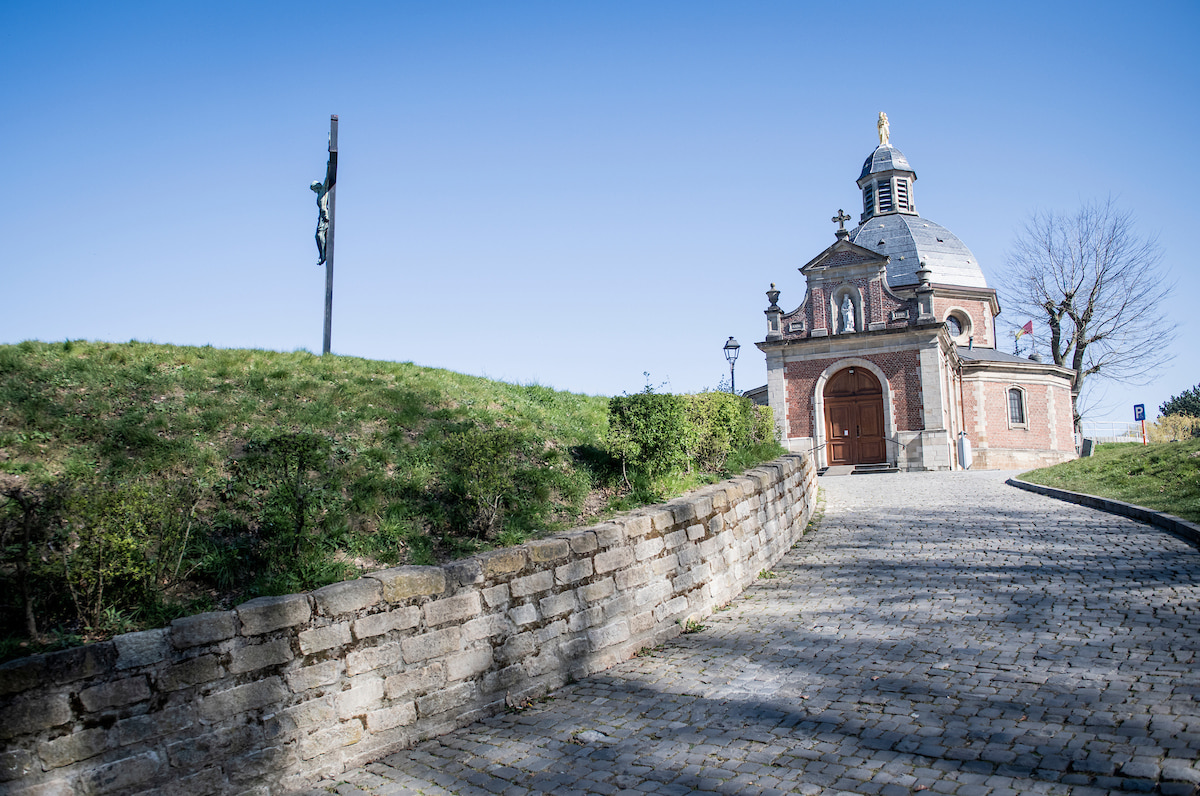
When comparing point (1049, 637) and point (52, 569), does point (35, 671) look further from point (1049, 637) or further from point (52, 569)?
point (1049, 637)

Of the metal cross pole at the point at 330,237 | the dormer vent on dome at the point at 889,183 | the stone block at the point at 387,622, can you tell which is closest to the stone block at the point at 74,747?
the stone block at the point at 387,622

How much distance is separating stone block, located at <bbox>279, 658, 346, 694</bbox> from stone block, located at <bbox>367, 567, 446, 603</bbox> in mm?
457

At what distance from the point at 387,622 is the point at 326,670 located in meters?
0.42

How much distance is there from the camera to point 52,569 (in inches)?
152

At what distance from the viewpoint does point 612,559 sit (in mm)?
5949

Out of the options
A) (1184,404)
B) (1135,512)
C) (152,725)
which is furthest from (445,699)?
(1184,404)

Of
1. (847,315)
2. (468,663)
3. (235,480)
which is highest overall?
(847,315)

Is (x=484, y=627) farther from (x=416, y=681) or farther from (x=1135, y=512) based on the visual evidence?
(x=1135, y=512)

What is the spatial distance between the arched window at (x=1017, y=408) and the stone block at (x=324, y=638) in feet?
112

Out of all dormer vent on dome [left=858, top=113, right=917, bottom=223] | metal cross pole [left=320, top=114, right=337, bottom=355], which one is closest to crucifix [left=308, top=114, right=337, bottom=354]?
metal cross pole [left=320, top=114, right=337, bottom=355]

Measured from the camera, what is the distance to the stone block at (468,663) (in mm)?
4672

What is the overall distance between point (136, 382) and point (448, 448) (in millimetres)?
3264

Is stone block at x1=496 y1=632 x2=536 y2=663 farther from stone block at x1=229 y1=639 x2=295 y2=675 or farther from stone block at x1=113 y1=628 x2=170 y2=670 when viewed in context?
stone block at x1=113 y1=628 x2=170 y2=670

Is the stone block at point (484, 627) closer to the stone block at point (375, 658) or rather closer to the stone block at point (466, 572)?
the stone block at point (466, 572)
